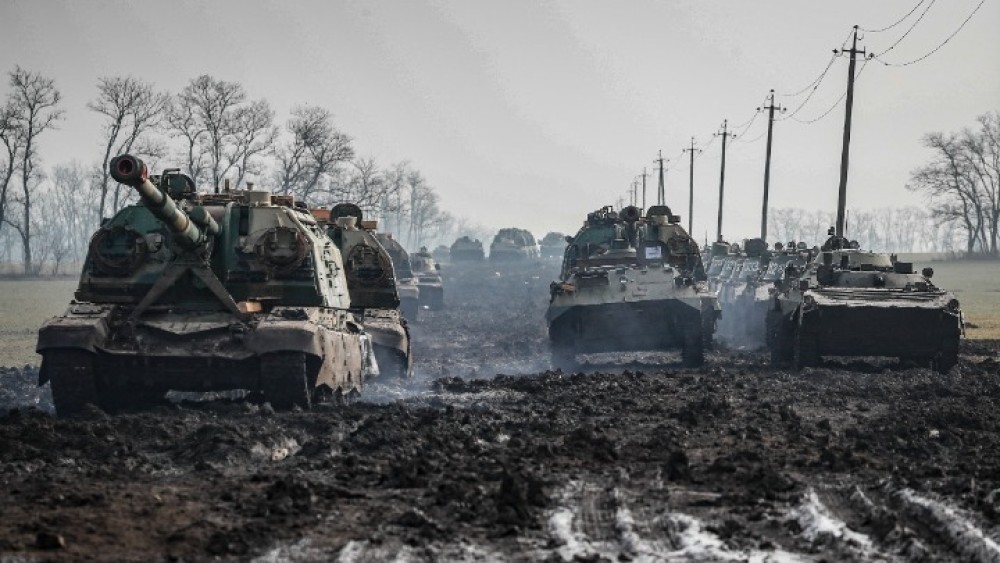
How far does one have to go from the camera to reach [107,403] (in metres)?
15.2

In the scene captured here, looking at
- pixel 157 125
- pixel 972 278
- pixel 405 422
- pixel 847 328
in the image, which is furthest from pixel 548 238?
pixel 405 422

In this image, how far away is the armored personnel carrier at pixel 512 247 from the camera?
238 ft

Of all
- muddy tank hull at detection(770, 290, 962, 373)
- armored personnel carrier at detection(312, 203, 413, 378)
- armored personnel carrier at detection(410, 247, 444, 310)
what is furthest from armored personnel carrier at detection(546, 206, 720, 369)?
armored personnel carrier at detection(410, 247, 444, 310)

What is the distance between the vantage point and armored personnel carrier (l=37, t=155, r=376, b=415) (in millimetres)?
14617

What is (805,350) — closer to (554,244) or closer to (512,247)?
(512,247)

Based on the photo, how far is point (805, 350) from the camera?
21.0 meters

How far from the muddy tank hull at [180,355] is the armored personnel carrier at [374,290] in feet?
13.0

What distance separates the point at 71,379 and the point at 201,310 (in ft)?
5.51

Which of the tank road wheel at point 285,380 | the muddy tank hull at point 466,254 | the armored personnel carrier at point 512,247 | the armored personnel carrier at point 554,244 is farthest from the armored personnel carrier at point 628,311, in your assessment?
the armored personnel carrier at point 554,244

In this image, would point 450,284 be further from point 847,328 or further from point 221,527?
point 221,527

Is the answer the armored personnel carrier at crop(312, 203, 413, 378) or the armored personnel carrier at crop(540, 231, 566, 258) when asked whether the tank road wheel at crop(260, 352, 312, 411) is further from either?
the armored personnel carrier at crop(540, 231, 566, 258)

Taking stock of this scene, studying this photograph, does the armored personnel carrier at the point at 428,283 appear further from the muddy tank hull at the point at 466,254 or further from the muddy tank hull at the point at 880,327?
the muddy tank hull at the point at 466,254

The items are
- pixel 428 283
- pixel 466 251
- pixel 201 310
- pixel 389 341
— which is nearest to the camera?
pixel 201 310

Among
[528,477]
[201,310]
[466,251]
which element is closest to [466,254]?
[466,251]
